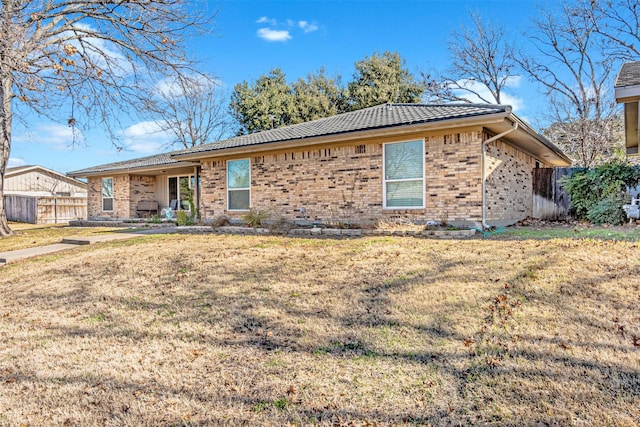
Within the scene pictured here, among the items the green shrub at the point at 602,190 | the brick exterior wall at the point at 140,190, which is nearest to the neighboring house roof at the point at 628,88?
the green shrub at the point at 602,190

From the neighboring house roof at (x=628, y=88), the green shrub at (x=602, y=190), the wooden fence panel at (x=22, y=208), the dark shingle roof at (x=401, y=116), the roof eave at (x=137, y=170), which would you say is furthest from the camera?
the wooden fence panel at (x=22, y=208)

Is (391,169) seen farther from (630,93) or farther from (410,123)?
(630,93)

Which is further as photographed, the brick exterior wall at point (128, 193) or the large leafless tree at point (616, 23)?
the brick exterior wall at point (128, 193)

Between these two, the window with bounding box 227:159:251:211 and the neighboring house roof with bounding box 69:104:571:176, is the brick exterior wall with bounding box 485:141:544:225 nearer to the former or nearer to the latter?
the neighboring house roof with bounding box 69:104:571:176

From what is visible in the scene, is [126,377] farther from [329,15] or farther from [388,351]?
[329,15]

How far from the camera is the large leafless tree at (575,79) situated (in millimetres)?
18812

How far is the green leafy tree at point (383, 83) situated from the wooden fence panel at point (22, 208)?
21078mm

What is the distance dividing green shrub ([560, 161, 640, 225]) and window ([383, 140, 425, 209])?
18.6 feet

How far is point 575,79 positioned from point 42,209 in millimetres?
31156

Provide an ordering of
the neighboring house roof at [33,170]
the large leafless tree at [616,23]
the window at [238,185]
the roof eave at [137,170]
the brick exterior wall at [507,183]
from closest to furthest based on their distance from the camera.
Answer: the brick exterior wall at [507,183], the window at [238,185], the roof eave at [137,170], the large leafless tree at [616,23], the neighboring house roof at [33,170]

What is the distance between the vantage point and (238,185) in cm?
1252

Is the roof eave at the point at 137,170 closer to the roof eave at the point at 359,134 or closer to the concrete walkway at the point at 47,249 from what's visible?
the roof eave at the point at 359,134

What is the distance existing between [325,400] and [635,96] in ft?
21.9

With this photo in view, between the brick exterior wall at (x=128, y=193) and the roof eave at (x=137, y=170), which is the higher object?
the roof eave at (x=137, y=170)
